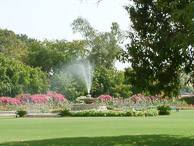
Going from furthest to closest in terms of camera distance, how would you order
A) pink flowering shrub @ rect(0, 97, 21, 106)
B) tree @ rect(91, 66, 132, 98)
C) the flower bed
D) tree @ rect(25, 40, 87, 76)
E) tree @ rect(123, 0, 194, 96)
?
1. tree @ rect(25, 40, 87, 76)
2. tree @ rect(91, 66, 132, 98)
3. pink flowering shrub @ rect(0, 97, 21, 106)
4. the flower bed
5. tree @ rect(123, 0, 194, 96)

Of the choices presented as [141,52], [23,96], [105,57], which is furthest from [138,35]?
[105,57]

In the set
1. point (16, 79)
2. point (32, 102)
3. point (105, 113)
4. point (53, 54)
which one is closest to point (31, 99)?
point (32, 102)

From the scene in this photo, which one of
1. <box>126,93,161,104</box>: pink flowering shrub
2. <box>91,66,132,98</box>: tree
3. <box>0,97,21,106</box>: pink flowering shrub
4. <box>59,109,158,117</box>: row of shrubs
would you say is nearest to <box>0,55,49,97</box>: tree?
<box>0,97,21,106</box>: pink flowering shrub

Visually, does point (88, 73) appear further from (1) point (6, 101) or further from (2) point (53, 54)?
(1) point (6, 101)

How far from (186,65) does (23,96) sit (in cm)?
3273

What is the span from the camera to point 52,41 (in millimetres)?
57156

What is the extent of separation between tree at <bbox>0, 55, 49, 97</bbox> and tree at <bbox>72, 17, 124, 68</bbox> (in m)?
11.3

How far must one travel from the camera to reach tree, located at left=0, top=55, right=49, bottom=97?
45375mm

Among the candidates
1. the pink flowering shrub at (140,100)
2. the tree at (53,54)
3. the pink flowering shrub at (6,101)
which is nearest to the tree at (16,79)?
the pink flowering shrub at (6,101)

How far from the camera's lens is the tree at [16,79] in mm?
45375

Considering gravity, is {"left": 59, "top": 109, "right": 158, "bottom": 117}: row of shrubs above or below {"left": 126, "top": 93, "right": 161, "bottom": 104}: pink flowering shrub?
below

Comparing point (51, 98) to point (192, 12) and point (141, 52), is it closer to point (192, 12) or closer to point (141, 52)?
point (141, 52)

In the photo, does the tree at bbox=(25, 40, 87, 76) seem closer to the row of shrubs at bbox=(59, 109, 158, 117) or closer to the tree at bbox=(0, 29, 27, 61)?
the tree at bbox=(0, 29, 27, 61)

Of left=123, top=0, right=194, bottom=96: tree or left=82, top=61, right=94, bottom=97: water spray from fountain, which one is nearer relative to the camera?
left=123, top=0, right=194, bottom=96: tree
